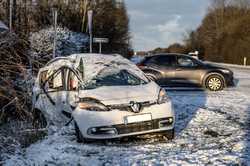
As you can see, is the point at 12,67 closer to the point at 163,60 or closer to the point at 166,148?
the point at 166,148

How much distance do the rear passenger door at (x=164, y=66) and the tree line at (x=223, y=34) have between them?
41.5m

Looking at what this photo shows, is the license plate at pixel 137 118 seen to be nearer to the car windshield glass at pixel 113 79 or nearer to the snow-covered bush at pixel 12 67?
the car windshield glass at pixel 113 79

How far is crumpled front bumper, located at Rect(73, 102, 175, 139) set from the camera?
8.96 metres

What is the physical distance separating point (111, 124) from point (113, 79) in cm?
132

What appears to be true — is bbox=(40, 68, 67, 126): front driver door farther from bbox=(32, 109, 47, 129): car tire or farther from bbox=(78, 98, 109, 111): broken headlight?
bbox=(78, 98, 109, 111): broken headlight

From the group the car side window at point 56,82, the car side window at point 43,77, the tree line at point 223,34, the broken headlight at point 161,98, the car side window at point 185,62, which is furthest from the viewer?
the tree line at point 223,34

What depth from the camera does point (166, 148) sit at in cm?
886

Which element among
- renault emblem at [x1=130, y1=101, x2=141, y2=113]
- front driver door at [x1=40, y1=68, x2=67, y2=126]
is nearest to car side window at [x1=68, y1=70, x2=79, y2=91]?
front driver door at [x1=40, y1=68, x2=67, y2=126]

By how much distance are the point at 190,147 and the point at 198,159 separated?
103 centimetres

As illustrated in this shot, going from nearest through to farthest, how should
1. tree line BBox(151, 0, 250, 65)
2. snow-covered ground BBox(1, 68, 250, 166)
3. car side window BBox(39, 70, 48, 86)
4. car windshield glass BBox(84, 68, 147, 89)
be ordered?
snow-covered ground BBox(1, 68, 250, 166)
car windshield glass BBox(84, 68, 147, 89)
car side window BBox(39, 70, 48, 86)
tree line BBox(151, 0, 250, 65)

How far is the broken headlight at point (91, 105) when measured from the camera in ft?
29.6

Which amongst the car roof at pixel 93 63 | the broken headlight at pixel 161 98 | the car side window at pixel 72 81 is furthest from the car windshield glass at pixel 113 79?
the broken headlight at pixel 161 98

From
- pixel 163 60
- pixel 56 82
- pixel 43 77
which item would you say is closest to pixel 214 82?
pixel 163 60

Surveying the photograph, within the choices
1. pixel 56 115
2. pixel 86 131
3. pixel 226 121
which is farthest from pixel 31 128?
pixel 226 121
